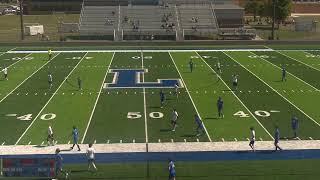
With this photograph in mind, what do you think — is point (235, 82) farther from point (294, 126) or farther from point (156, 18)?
point (156, 18)

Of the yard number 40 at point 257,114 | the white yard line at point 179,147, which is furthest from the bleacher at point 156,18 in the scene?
the white yard line at point 179,147

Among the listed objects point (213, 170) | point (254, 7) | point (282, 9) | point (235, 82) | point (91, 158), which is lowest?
point (213, 170)

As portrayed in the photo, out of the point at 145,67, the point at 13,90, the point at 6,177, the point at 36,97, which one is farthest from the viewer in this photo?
the point at 145,67

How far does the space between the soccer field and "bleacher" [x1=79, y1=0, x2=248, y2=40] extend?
16.7 m

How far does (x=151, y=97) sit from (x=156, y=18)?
39519 millimetres

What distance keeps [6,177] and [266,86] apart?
2032cm

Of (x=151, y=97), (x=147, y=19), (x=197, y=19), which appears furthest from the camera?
(x=197, y=19)

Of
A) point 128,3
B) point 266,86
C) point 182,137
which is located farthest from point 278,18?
point 182,137

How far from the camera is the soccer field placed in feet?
73.3

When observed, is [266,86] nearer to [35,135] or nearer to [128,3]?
[35,135]

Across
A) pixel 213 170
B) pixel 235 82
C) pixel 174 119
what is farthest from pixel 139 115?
pixel 213 170

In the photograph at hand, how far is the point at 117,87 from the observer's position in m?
32.3

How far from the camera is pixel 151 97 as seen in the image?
96.2ft

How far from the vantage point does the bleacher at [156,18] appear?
207ft
